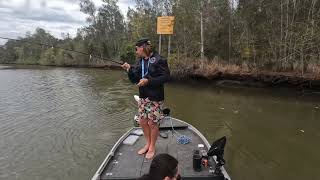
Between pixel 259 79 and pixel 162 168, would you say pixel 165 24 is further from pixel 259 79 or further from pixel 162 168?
pixel 162 168

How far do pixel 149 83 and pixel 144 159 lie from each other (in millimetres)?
1191

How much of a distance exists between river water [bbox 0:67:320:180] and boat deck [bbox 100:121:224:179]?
A: 1.46 metres

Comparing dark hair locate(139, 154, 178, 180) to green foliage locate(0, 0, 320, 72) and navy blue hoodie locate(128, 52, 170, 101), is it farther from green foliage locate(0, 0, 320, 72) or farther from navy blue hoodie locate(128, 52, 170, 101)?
green foliage locate(0, 0, 320, 72)

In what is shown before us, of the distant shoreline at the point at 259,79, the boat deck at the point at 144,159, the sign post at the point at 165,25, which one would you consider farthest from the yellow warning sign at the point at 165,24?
the boat deck at the point at 144,159

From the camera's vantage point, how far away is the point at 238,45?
25.6m

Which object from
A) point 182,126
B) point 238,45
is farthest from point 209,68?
point 182,126

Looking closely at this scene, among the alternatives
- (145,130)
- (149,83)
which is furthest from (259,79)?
(149,83)

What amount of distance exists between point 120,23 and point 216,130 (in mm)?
47721

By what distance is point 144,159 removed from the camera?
19.9 ft

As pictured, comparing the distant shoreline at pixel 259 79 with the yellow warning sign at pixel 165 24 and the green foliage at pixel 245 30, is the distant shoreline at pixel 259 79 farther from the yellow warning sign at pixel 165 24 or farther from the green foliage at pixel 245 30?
the yellow warning sign at pixel 165 24

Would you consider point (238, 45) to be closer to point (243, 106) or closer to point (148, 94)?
point (243, 106)

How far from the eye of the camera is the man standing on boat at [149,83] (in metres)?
5.88

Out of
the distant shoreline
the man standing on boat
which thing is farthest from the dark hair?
the distant shoreline

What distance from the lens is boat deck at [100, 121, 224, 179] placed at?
5.42 m
